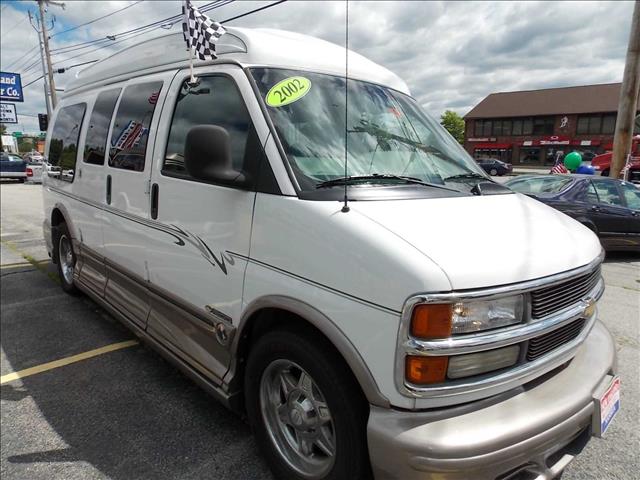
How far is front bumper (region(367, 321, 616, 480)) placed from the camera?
5.42 feet

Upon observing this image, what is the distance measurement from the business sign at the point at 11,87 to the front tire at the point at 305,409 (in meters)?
40.6

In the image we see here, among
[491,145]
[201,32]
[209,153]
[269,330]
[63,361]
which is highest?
[491,145]

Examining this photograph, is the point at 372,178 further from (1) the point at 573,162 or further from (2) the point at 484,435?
(1) the point at 573,162

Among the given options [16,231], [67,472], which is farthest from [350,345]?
[16,231]

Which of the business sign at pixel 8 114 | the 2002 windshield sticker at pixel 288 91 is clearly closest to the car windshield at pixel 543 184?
the 2002 windshield sticker at pixel 288 91

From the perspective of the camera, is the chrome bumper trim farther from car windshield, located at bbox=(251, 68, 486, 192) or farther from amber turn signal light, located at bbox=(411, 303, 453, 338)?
car windshield, located at bbox=(251, 68, 486, 192)

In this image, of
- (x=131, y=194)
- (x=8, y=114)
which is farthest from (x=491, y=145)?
(x=131, y=194)

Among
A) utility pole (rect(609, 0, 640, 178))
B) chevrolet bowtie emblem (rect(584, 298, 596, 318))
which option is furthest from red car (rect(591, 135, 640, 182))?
chevrolet bowtie emblem (rect(584, 298, 596, 318))

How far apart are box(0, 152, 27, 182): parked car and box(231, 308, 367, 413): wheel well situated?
31115 mm

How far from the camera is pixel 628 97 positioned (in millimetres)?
11406

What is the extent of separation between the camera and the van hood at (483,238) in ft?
5.67

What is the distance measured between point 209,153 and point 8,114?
41428 mm

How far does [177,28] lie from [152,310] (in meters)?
2.04

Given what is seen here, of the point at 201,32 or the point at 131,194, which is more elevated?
the point at 201,32
